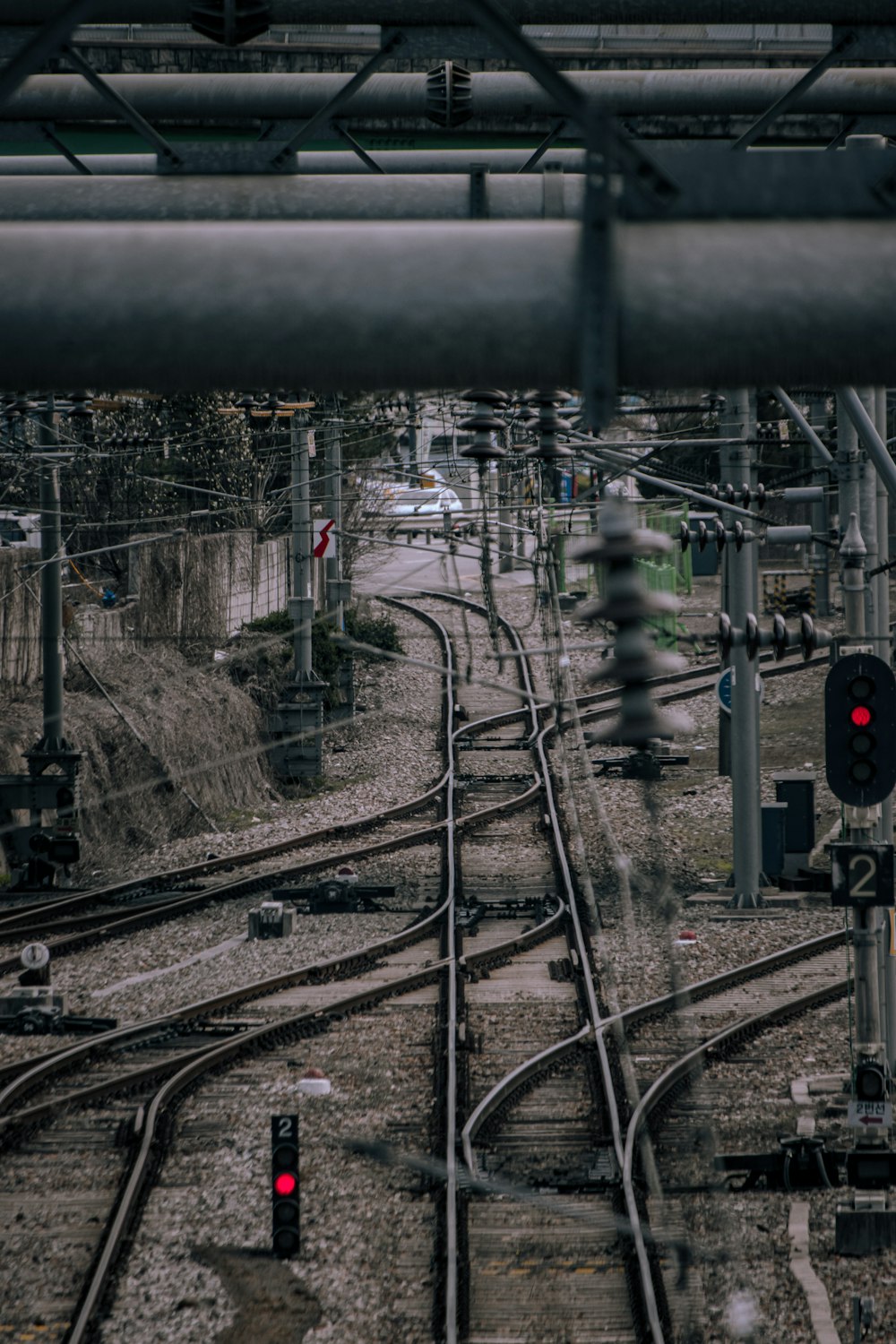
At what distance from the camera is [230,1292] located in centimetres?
757

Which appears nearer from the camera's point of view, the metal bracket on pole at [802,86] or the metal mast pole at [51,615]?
the metal bracket on pole at [802,86]

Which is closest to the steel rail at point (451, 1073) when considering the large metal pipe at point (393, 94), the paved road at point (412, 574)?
the large metal pipe at point (393, 94)

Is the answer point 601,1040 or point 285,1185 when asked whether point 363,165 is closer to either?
point 285,1185

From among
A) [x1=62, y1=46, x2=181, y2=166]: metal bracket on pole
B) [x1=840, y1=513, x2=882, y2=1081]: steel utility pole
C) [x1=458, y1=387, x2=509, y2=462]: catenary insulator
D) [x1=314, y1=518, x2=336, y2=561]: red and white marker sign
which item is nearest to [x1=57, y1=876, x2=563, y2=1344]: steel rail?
[x1=840, y1=513, x2=882, y2=1081]: steel utility pole

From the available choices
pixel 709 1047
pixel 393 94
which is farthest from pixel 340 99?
pixel 709 1047

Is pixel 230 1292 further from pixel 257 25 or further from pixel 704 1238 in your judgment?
pixel 257 25

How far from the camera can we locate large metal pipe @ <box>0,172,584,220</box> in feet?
17.0

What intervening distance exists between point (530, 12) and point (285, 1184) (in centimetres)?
543

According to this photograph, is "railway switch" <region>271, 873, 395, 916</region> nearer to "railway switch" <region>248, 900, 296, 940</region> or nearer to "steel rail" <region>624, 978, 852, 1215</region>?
"railway switch" <region>248, 900, 296, 940</region>

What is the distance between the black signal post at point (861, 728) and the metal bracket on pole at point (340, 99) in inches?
175

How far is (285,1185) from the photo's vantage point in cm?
783

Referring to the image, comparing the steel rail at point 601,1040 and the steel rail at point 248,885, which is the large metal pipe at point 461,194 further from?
the steel rail at point 248,885

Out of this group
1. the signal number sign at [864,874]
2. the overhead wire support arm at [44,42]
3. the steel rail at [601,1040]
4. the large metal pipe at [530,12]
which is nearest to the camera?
the overhead wire support arm at [44,42]

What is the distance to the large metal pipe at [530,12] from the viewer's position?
18.5 feet
